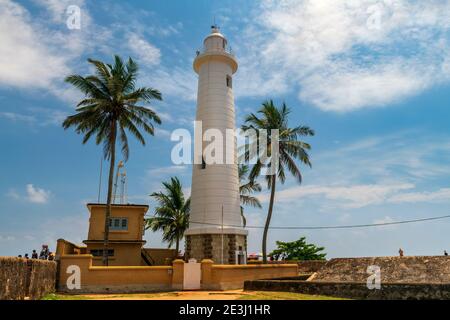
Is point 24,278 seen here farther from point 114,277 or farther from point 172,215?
point 172,215

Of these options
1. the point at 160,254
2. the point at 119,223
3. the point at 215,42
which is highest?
the point at 215,42

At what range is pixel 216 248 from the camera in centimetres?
2352

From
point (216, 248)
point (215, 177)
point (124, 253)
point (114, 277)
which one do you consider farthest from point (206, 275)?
point (124, 253)

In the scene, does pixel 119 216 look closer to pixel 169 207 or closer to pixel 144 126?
pixel 144 126

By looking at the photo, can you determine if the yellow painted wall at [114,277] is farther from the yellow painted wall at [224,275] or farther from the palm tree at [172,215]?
the palm tree at [172,215]

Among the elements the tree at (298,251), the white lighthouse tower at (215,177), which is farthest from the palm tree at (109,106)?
the tree at (298,251)

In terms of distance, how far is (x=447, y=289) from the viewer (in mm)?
13406

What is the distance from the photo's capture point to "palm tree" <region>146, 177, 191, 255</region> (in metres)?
36.8

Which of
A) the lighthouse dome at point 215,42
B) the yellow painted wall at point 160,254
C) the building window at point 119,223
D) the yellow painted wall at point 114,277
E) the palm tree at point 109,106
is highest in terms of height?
the lighthouse dome at point 215,42

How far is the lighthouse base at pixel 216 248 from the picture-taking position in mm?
23422

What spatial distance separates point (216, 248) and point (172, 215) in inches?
561

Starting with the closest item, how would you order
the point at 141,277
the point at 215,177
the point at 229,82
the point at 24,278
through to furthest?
the point at 24,278, the point at 141,277, the point at 215,177, the point at 229,82

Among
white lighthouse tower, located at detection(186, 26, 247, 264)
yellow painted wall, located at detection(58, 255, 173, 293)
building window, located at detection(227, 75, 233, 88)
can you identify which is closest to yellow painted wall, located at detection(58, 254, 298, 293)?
yellow painted wall, located at detection(58, 255, 173, 293)

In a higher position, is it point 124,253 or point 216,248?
point 216,248
